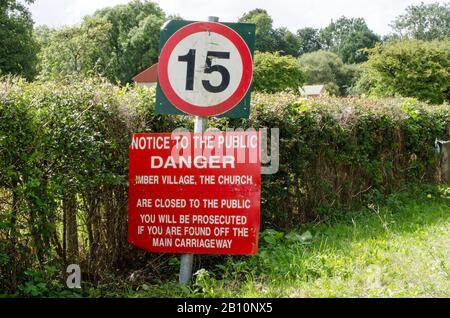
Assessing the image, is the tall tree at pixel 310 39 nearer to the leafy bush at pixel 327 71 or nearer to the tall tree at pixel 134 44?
the leafy bush at pixel 327 71

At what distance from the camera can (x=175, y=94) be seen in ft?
14.9

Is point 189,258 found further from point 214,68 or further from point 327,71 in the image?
point 327,71

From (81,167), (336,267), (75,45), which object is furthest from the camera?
(75,45)

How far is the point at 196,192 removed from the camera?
455 centimetres

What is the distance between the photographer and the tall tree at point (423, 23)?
7769cm

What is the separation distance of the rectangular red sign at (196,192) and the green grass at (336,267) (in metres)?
0.46

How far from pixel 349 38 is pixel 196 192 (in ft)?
318

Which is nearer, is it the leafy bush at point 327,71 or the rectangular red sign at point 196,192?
the rectangular red sign at point 196,192

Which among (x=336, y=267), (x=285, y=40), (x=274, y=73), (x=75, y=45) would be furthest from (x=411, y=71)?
(x=285, y=40)

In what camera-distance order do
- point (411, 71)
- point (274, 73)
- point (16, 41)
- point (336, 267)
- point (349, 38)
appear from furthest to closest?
1. point (349, 38)
2. point (274, 73)
3. point (16, 41)
4. point (411, 71)
5. point (336, 267)

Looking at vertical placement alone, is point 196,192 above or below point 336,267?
above

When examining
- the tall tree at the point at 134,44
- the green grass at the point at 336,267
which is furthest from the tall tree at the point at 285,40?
the green grass at the point at 336,267
